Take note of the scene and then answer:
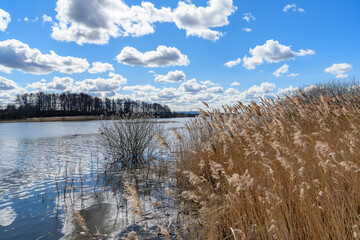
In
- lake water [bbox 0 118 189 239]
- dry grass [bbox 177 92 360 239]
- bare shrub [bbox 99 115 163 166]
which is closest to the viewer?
dry grass [bbox 177 92 360 239]

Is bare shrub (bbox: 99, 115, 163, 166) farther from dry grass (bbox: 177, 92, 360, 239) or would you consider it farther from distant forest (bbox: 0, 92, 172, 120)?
distant forest (bbox: 0, 92, 172, 120)

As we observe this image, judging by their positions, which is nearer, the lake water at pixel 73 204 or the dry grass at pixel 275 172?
the dry grass at pixel 275 172

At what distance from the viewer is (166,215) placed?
14.9ft

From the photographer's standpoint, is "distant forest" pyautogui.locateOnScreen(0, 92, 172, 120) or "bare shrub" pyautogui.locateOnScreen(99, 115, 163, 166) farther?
"distant forest" pyautogui.locateOnScreen(0, 92, 172, 120)

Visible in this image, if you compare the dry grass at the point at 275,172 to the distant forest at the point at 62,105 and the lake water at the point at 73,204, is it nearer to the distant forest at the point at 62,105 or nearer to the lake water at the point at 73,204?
the lake water at the point at 73,204

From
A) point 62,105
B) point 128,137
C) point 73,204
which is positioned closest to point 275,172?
point 73,204

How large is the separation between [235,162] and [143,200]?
8.70 feet

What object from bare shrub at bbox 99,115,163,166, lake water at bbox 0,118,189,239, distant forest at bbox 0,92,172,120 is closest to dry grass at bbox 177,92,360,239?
lake water at bbox 0,118,189,239

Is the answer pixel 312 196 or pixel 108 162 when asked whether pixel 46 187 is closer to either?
pixel 108 162

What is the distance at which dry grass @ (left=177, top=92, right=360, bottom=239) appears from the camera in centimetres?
226

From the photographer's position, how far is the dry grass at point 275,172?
226 centimetres

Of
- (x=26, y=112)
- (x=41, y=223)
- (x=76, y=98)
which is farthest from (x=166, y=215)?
(x=76, y=98)

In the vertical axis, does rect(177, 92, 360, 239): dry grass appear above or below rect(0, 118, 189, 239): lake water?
above

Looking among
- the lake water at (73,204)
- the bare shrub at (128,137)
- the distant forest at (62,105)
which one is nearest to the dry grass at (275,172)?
the lake water at (73,204)
